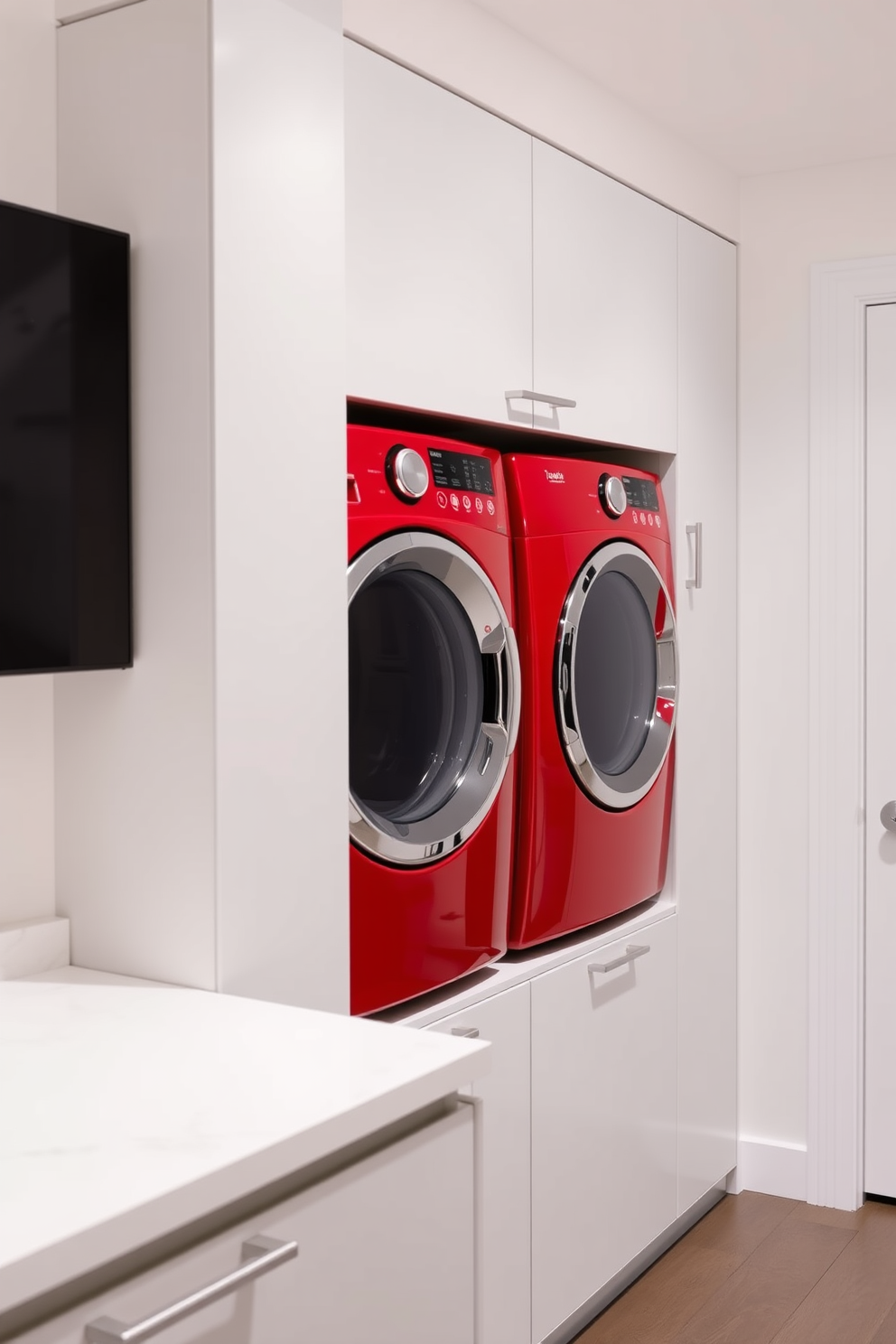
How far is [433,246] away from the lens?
2076 mm

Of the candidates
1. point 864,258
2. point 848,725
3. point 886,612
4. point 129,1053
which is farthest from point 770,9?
point 129,1053

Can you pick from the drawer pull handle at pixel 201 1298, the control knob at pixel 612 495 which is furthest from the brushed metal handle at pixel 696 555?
the drawer pull handle at pixel 201 1298

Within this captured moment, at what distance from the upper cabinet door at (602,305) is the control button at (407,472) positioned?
0.43 m

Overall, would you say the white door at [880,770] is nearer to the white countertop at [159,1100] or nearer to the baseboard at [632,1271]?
the baseboard at [632,1271]

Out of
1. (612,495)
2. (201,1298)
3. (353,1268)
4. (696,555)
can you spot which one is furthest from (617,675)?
(201,1298)

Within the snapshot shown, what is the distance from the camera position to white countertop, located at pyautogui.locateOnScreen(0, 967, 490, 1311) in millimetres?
995

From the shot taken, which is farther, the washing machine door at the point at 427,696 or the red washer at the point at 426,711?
the washing machine door at the point at 427,696

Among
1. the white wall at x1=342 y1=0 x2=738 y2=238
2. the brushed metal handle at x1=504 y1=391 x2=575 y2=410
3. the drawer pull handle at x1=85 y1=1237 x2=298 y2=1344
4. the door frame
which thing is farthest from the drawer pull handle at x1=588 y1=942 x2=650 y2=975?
the white wall at x1=342 y1=0 x2=738 y2=238

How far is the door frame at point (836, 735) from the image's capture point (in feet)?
10.2

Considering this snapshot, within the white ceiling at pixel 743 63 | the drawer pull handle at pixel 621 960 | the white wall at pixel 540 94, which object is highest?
the white ceiling at pixel 743 63

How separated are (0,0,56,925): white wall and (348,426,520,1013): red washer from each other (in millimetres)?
428

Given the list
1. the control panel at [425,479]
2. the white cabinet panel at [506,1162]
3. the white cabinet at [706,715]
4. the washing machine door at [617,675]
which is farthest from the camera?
the white cabinet at [706,715]

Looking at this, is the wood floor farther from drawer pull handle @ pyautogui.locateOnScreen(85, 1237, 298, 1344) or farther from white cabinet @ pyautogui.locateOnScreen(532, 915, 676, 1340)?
drawer pull handle @ pyautogui.locateOnScreen(85, 1237, 298, 1344)

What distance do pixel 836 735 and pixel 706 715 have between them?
338mm
